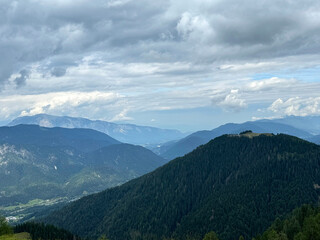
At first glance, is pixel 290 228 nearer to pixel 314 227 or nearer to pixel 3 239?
pixel 314 227

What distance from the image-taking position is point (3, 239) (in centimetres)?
17300

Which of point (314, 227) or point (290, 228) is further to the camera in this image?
point (290, 228)

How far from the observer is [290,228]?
180750 mm

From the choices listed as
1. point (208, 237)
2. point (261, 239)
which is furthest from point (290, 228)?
point (208, 237)

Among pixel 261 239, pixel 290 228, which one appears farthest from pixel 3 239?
pixel 290 228

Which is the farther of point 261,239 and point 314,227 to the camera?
point 261,239

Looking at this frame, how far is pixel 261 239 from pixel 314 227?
28604mm

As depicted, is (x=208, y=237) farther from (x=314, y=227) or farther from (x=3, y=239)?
(x=3, y=239)

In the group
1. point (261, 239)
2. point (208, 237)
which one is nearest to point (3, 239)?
point (208, 237)

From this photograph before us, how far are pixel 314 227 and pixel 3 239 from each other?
161 meters

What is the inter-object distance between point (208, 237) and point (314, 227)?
55.4 m

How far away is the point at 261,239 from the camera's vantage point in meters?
175

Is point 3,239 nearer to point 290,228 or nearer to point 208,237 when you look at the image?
point 208,237

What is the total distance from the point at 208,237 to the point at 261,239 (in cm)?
Answer: 2854
